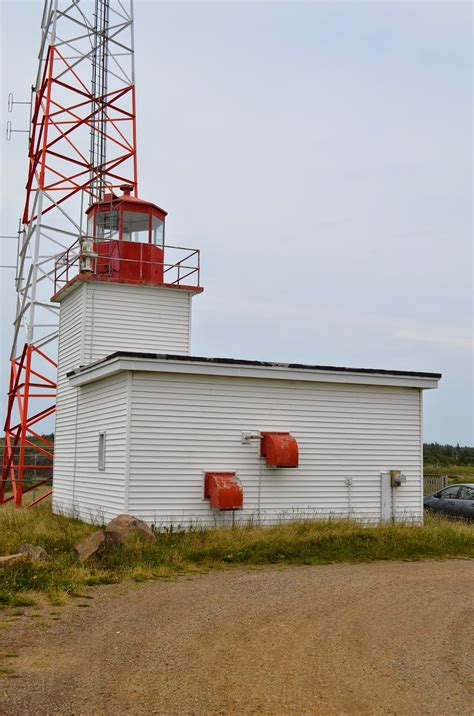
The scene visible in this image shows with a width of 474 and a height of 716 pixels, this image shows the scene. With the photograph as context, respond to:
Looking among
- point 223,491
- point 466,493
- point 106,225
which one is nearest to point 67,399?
point 106,225

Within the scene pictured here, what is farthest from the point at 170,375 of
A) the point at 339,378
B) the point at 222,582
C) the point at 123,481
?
the point at 222,582

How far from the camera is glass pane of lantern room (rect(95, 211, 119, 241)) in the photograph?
21844 millimetres

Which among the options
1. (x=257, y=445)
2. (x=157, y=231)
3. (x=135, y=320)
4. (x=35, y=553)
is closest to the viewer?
(x=35, y=553)

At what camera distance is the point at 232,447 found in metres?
16.5

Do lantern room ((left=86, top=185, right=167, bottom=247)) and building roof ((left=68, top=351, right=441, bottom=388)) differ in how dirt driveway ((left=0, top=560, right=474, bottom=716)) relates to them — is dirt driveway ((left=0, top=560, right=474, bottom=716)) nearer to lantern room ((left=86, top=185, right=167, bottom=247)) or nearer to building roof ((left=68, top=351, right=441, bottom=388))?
building roof ((left=68, top=351, right=441, bottom=388))

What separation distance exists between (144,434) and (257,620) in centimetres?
708

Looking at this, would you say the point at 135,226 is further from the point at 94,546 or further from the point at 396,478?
the point at 94,546

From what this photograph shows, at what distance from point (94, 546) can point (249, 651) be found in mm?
5322

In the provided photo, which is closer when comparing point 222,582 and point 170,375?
point 222,582

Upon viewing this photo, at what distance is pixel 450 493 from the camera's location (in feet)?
71.6

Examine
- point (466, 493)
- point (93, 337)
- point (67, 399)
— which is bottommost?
point (466, 493)

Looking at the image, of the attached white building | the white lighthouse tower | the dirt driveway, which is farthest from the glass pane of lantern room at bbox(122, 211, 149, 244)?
the dirt driveway

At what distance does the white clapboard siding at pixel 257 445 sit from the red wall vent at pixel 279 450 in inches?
11.6

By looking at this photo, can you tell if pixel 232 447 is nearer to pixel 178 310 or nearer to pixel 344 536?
pixel 344 536
